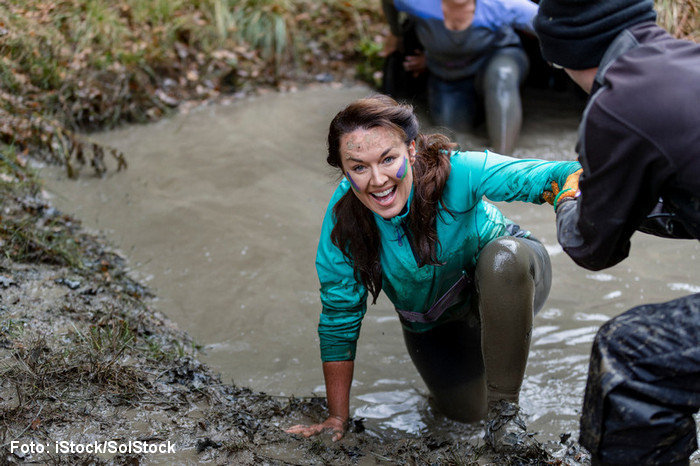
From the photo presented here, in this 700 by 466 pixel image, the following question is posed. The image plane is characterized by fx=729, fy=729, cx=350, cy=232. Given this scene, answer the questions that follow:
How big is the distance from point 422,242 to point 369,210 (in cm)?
24

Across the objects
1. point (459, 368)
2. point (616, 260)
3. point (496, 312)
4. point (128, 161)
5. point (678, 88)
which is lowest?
point (128, 161)

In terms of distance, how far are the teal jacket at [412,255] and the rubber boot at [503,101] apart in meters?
2.89

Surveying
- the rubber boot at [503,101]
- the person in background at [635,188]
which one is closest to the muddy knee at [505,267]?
the person in background at [635,188]

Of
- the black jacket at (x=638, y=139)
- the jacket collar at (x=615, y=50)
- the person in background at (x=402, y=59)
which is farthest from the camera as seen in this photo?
the person in background at (x=402, y=59)

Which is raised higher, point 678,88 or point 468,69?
point 678,88

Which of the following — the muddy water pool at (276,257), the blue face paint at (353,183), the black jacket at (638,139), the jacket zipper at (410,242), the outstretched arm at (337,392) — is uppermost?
the black jacket at (638,139)

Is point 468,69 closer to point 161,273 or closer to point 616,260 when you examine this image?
point 161,273

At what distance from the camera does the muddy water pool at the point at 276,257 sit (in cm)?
365

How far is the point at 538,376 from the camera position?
11.9 ft

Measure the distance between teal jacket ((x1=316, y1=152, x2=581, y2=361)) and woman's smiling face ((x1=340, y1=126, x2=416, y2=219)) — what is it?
0.11 meters

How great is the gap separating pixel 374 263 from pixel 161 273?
203 cm

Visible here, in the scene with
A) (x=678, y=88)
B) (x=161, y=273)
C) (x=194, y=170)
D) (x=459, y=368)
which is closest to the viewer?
(x=678, y=88)

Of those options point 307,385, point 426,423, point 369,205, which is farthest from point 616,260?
point 307,385

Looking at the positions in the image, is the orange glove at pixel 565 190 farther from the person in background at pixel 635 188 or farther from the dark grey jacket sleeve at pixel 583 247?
the person in background at pixel 635 188
